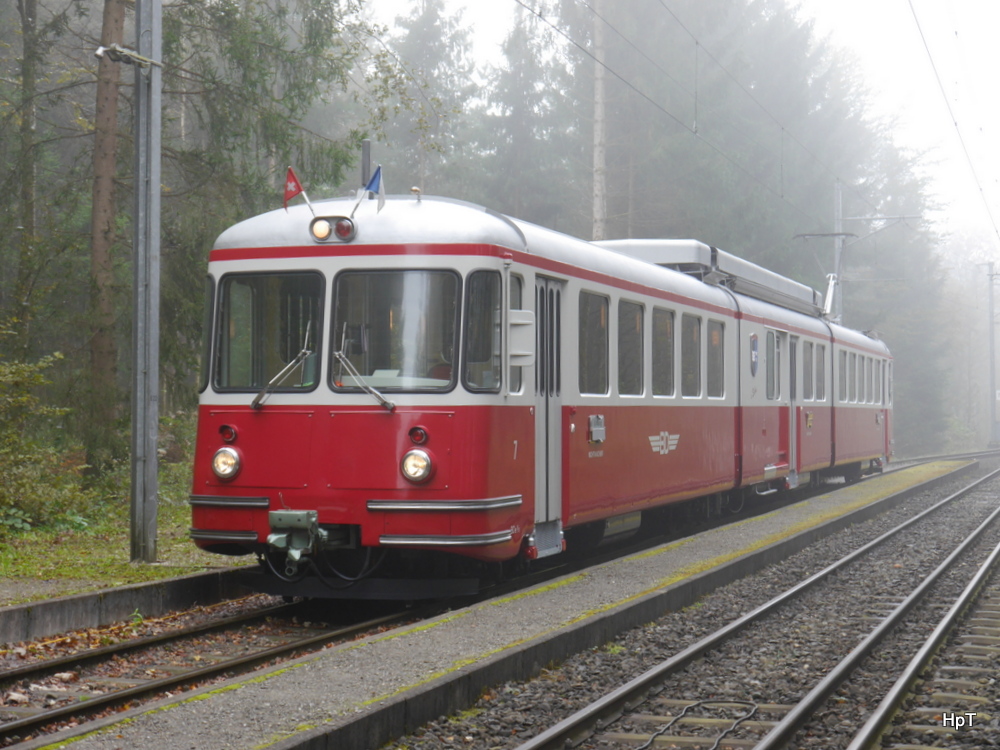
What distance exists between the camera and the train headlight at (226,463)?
8758 mm

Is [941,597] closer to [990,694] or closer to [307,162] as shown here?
[990,694]

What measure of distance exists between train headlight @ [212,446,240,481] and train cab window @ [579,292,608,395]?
2.95m

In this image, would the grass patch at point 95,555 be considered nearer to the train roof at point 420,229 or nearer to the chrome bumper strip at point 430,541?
the chrome bumper strip at point 430,541

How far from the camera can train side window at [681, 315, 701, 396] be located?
42.4 feet

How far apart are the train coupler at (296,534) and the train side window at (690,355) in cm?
554

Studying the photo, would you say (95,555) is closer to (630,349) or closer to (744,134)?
(630,349)

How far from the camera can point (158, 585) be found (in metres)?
9.06

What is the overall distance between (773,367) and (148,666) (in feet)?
37.2

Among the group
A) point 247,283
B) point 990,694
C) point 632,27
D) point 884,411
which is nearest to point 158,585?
point 247,283

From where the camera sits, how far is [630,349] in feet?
37.1

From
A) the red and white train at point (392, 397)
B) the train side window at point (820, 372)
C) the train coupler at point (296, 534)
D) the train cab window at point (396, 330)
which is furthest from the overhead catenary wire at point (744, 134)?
the train coupler at point (296, 534)

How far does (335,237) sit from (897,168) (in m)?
50.0

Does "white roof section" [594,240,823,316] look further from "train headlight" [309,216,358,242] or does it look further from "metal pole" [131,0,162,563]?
"train headlight" [309,216,358,242]

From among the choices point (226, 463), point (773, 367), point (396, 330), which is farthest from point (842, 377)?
point (226, 463)
